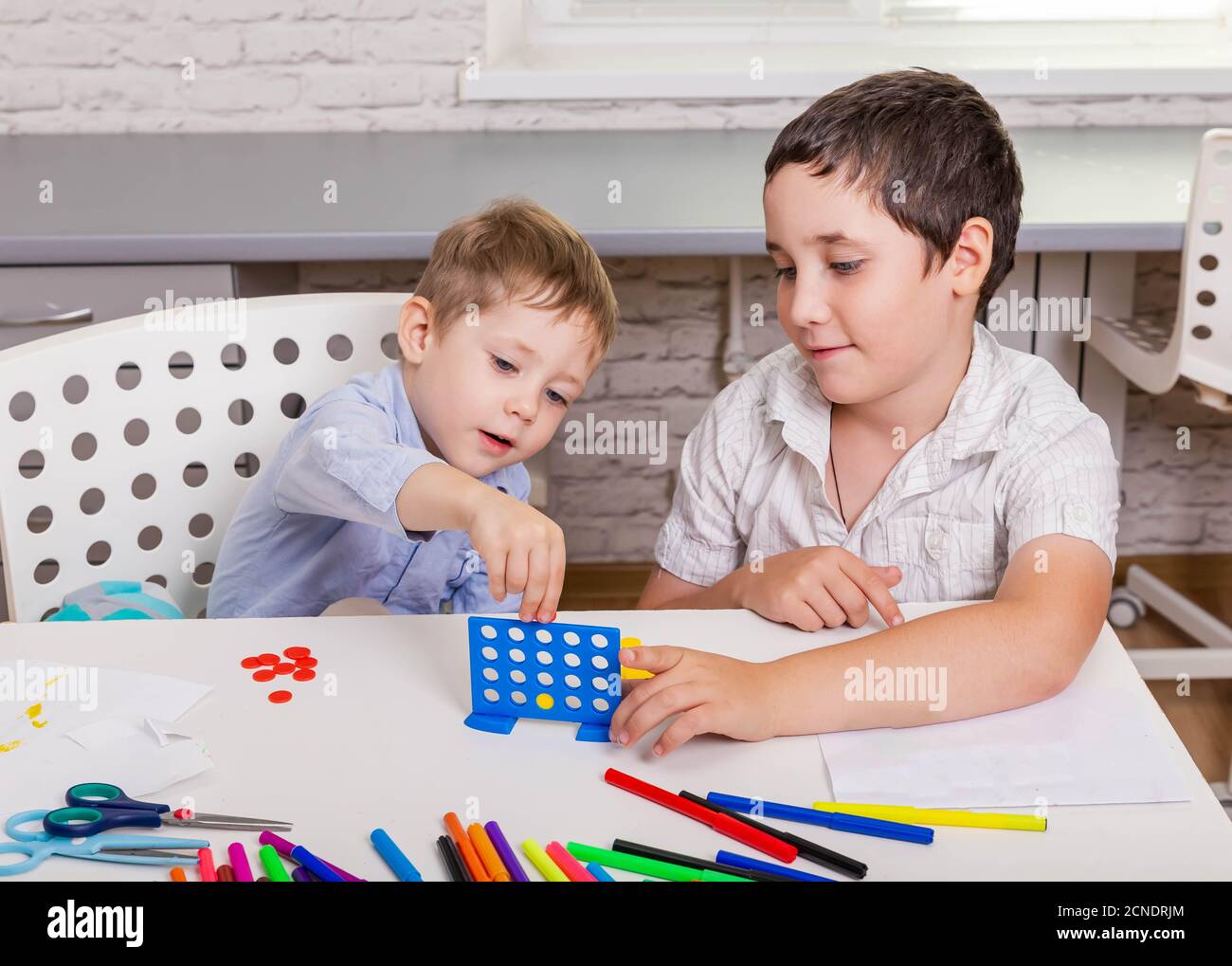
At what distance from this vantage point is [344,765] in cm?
73

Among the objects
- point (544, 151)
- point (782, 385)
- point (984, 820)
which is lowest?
point (984, 820)

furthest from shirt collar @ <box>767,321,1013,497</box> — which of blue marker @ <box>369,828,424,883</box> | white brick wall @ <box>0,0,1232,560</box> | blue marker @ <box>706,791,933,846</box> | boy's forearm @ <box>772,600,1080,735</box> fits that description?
white brick wall @ <box>0,0,1232,560</box>

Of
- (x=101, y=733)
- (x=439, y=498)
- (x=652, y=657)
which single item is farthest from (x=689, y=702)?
(x=101, y=733)

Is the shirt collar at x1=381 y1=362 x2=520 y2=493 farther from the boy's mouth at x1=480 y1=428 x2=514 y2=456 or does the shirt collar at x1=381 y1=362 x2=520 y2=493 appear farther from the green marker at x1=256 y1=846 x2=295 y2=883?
the green marker at x1=256 y1=846 x2=295 y2=883

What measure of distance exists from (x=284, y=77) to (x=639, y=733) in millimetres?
1865

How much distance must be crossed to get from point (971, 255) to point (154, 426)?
2.59 ft

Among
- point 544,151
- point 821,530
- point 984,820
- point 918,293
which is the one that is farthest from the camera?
point 544,151

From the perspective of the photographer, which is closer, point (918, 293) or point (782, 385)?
point (918, 293)

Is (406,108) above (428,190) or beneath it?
above

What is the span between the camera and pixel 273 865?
24.5 inches

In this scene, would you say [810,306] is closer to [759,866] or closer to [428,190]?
[759,866]

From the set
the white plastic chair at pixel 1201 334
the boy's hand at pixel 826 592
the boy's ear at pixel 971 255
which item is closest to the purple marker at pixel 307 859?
the boy's hand at pixel 826 592

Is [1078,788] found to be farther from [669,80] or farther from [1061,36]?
[1061,36]
